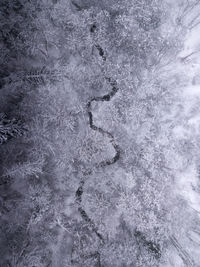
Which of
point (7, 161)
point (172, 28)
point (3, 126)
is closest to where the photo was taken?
point (3, 126)

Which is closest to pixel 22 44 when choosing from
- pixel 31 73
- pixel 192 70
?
pixel 31 73

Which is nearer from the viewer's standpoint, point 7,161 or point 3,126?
point 3,126

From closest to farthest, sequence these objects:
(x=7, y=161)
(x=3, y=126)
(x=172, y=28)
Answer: (x=3, y=126), (x=7, y=161), (x=172, y=28)

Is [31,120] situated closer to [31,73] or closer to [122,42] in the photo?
[31,73]

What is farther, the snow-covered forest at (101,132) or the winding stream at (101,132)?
the winding stream at (101,132)

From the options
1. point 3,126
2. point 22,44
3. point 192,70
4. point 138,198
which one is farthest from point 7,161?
point 192,70

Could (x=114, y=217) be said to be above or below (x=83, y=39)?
below

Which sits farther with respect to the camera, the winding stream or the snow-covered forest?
the winding stream

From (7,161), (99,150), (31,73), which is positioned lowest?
(7,161)
